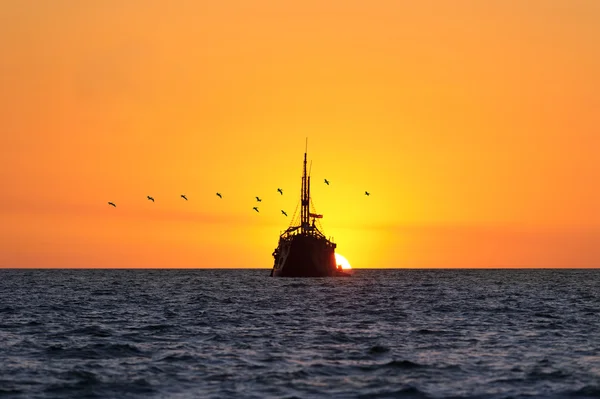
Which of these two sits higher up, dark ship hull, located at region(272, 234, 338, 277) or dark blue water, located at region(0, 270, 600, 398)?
dark ship hull, located at region(272, 234, 338, 277)

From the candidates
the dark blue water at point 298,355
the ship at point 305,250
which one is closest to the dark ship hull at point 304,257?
the ship at point 305,250

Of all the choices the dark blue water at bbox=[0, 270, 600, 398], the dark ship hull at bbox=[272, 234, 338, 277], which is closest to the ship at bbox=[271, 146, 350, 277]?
the dark ship hull at bbox=[272, 234, 338, 277]

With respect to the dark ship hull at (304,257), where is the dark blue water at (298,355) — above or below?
below

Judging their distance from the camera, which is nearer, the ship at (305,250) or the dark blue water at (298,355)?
the dark blue water at (298,355)

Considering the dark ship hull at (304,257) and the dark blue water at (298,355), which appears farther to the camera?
the dark ship hull at (304,257)

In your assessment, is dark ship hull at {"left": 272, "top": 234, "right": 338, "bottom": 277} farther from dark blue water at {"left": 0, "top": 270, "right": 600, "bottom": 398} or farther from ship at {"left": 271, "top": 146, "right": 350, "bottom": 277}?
dark blue water at {"left": 0, "top": 270, "right": 600, "bottom": 398}

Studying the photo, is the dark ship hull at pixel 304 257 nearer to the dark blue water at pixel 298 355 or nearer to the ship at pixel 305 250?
the ship at pixel 305 250

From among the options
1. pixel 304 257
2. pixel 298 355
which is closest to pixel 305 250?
pixel 304 257

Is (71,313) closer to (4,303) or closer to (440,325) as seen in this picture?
(4,303)

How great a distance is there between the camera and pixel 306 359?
3800 cm

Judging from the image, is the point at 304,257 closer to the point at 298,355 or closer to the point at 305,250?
the point at 305,250

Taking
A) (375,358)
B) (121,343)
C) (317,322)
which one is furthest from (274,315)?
(375,358)

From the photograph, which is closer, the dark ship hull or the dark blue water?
the dark blue water

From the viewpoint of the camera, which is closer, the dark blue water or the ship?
the dark blue water
